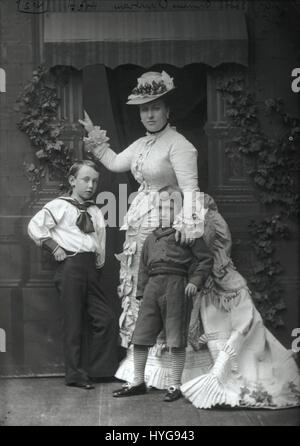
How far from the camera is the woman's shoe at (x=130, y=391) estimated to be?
6.71 meters

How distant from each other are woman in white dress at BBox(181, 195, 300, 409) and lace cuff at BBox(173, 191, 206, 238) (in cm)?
25

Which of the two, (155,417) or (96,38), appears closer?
(155,417)

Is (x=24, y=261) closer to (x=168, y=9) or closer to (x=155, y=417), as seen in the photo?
(x=155, y=417)

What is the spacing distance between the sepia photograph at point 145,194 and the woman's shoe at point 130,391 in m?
0.01

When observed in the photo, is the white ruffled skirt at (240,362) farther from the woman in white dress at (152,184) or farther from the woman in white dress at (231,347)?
the woman in white dress at (152,184)

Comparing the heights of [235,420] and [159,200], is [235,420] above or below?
below

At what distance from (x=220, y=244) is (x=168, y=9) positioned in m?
2.15

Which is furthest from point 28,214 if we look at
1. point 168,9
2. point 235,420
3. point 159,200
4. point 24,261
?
point 235,420

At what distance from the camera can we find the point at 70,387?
7.06 metres
